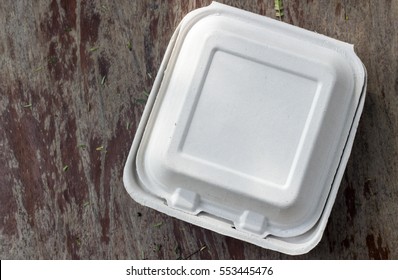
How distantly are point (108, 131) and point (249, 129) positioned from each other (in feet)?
0.84

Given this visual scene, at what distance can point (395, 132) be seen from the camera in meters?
0.95

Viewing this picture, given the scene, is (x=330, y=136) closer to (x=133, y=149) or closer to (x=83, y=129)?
(x=133, y=149)

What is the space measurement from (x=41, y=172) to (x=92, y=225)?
123 mm

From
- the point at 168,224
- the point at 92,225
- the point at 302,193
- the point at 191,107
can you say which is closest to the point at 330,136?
the point at 302,193

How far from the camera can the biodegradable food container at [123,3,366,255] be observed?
0.83m

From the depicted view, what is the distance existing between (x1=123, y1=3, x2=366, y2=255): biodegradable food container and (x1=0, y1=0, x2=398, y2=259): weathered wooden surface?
0.36 feet

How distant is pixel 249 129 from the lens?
83 centimetres

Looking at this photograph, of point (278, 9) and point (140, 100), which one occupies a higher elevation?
point (278, 9)

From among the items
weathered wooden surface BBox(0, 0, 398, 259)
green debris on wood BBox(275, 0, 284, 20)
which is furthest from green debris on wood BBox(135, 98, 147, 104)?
green debris on wood BBox(275, 0, 284, 20)

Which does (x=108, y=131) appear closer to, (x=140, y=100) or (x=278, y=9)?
(x=140, y=100)

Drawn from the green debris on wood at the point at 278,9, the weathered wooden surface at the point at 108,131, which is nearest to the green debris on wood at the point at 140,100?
the weathered wooden surface at the point at 108,131

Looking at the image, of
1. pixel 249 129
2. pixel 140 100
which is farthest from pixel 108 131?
pixel 249 129

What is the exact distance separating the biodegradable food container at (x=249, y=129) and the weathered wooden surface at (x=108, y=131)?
110 millimetres

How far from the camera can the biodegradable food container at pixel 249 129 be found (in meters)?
0.83
